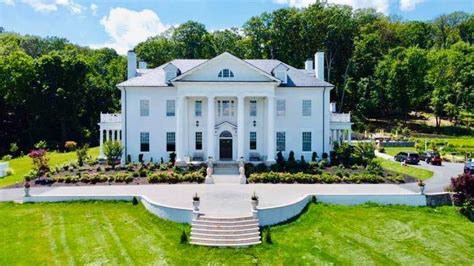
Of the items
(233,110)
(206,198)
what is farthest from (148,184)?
(233,110)

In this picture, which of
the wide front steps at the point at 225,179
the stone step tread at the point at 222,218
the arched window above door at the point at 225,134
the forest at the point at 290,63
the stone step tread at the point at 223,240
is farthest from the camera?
the forest at the point at 290,63

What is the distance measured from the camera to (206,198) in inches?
975

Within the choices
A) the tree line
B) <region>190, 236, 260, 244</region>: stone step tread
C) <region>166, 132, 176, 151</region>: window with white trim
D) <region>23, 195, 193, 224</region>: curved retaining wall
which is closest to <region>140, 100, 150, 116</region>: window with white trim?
<region>166, 132, 176, 151</region>: window with white trim

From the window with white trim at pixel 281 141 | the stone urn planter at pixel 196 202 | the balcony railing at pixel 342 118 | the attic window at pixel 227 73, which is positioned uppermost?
the attic window at pixel 227 73

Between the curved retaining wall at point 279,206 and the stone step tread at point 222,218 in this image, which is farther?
the curved retaining wall at point 279,206

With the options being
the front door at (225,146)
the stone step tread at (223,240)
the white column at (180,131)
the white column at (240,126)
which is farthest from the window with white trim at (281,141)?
the stone step tread at (223,240)

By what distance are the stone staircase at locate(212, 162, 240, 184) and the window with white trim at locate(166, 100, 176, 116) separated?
621 cm

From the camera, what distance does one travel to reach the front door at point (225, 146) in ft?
124

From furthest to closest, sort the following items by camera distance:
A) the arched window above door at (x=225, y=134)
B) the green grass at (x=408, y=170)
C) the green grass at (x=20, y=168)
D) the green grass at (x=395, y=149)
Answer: the green grass at (x=395, y=149), the arched window above door at (x=225, y=134), the green grass at (x=408, y=170), the green grass at (x=20, y=168)

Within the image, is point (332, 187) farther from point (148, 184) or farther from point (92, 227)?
point (92, 227)

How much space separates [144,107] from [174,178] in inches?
392

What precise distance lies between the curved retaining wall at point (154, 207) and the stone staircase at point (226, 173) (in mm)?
7757

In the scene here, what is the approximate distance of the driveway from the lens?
2888 cm

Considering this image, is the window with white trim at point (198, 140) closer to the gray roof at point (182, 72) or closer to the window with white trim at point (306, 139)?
the gray roof at point (182, 72)
